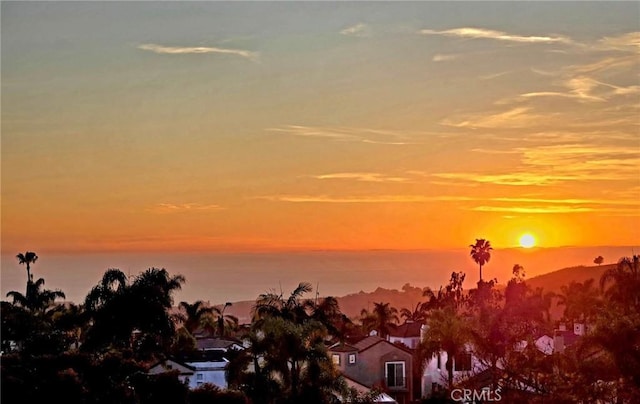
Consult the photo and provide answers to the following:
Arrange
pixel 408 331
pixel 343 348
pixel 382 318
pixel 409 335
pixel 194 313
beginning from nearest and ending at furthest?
pixel 343 348 → pixel 409 335 → pixel 408 331 → pixel 194 313 → pixel 382 318

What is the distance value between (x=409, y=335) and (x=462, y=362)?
20887mm

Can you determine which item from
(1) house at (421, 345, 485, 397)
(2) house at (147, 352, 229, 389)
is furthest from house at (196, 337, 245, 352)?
(2) house at (147, 352, 229, 389)

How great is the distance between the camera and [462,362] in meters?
55.1

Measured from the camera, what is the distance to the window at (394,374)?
57344 mm

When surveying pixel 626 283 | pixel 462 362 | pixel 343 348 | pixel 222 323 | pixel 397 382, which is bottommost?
pixel 397 382

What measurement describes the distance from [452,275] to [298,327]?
58364 millimetres

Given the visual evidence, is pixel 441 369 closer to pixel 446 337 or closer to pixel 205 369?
pixel 446 337

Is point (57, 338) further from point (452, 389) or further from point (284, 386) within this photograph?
point (452, 389)

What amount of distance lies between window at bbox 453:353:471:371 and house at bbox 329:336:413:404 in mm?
3155

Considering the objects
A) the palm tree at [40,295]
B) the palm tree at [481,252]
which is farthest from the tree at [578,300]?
the palm tree at [40,295]

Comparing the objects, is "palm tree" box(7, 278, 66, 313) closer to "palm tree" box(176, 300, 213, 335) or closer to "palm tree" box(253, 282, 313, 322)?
"palm tree" box(176, 300, 213, 335)

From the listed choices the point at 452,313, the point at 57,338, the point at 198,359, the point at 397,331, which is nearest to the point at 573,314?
the point at 397,331

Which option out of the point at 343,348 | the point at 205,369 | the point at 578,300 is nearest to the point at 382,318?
the point at 578,300

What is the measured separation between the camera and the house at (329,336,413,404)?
56.8 meters
